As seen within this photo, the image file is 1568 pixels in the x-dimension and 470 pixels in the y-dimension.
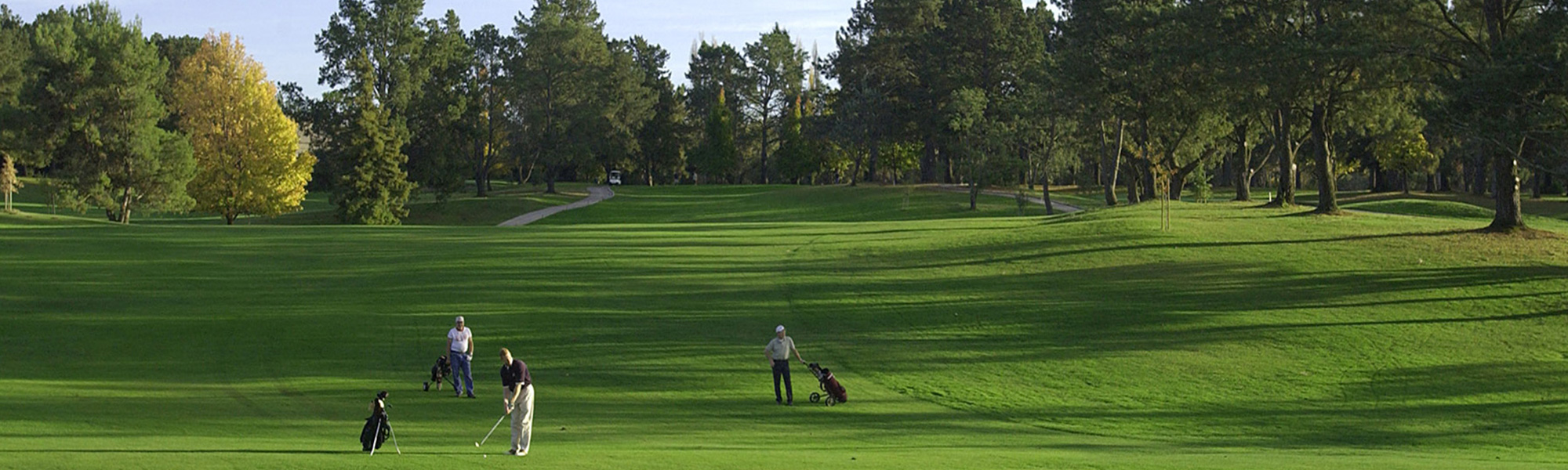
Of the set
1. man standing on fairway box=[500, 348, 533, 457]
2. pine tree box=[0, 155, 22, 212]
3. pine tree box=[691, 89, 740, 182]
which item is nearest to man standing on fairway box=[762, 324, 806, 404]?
man standing on fairway box=[500, 348, 533, 457]

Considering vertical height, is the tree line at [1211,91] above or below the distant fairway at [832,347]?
above

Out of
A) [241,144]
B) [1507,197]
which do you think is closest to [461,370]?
[1507,197]

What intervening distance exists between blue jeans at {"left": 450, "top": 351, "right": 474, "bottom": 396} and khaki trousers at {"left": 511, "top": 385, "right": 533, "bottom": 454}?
620cm

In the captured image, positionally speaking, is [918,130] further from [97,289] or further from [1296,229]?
[97,289]

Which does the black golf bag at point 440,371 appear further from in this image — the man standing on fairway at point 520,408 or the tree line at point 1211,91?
the tree line at point 1211,91

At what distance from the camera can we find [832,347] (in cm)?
2808

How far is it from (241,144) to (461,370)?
52065 mm

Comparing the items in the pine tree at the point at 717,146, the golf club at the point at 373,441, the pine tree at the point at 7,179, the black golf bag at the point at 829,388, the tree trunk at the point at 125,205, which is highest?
the pine tree at the point at 717,146

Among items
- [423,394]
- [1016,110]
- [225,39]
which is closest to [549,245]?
[423,394]

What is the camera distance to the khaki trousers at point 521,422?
1706cm

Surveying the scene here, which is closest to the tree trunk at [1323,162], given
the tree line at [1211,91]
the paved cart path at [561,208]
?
the tree line at [1211,91]

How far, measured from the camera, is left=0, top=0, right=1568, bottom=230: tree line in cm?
3800

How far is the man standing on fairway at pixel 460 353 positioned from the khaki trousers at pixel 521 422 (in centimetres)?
600

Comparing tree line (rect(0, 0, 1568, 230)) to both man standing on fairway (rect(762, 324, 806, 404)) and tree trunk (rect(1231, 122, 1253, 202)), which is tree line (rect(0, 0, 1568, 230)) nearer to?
tree trunk (rect(1231, 122, 1253, 202))
